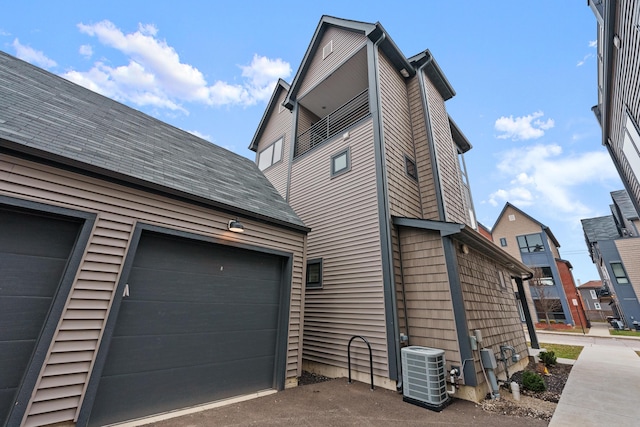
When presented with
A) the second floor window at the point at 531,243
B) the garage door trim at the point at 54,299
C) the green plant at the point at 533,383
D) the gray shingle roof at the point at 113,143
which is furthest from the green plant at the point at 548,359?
the second floor window at the point at 531,243

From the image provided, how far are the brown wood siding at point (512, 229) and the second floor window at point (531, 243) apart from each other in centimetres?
32

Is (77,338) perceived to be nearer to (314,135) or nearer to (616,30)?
(314,135)

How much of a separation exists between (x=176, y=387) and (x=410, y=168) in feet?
25.0

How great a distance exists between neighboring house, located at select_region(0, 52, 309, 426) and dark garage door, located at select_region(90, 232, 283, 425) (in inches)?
0.6

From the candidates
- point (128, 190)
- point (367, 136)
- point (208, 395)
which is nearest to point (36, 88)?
point (128, 190)

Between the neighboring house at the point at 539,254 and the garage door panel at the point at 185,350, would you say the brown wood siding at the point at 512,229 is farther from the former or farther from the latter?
the garage door panel at the point at 185,350

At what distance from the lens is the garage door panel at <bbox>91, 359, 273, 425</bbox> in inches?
126

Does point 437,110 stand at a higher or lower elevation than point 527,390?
higher

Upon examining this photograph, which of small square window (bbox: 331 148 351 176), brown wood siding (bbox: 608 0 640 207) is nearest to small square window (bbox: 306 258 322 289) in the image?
small square window (bbox: 331 148 351 176)

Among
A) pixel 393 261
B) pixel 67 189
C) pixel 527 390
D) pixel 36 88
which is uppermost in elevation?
pixel 36 88

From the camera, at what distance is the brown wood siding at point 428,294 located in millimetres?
4848

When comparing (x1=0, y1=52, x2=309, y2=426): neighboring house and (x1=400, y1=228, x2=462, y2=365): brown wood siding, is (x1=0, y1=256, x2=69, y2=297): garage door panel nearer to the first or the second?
(x1=0, y1=52, x2=309, y2=426): neighboring house

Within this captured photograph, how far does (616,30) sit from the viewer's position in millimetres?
4902

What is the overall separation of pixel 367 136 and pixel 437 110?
4.38 m
